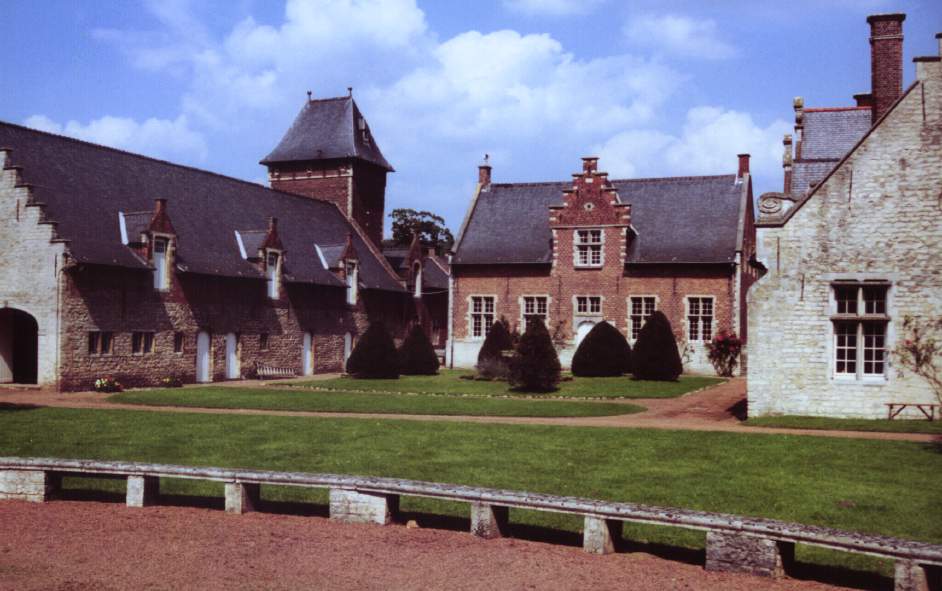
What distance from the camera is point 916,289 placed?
771 inches

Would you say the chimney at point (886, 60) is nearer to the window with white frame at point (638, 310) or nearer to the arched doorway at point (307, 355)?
the window with white frame at point (638, 310)

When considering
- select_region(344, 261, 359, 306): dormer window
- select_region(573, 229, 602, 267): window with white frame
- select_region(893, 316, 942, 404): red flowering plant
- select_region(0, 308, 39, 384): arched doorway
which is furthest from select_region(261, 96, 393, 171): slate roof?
select_region(893, 316, 942, 404): red flowering plant

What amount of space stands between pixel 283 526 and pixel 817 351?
14619 millimetres

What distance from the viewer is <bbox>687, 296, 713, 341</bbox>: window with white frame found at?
3888 cm

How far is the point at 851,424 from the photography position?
1892 cm

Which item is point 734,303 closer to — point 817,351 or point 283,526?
point 817,351

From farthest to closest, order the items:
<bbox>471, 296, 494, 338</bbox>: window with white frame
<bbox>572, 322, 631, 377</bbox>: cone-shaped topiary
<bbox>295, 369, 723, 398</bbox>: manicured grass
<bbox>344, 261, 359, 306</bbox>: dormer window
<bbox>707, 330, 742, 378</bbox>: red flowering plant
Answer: <bbox>471, 296, 494, 338</bbox>: window with white frame, <bbox>344, 261, 359, 306</bbox>: dormer window, <bbox>707, 330, 742, 378</bbox>: red flowering plant, <bbox>572, 322, 631, 377</bbox>: cone-shaped topiary, <bbox>295, 369, 723, 398</bbox>: manicured grass

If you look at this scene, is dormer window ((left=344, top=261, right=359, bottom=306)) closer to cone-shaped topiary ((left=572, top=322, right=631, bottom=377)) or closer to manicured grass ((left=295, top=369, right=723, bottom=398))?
manicured grass ((left=295, top=369, right=723, bottom=398))

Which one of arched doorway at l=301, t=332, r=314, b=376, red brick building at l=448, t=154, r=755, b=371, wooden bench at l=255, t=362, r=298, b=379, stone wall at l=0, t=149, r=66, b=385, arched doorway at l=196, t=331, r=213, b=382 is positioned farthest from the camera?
arched doorway at l=301, t=332, r=314, b=376

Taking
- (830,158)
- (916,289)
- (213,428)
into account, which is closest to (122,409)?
(213,428)

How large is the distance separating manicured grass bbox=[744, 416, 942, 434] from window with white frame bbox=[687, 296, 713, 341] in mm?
19085

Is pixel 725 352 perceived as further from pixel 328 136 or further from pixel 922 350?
pixel 328 136

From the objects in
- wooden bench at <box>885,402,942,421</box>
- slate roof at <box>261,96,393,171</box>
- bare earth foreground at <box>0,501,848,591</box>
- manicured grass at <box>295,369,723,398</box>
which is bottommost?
bare earth foreground at <box>0,501,848,591</box>

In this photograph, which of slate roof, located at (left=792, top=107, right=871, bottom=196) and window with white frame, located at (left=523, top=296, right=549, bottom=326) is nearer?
slate roof, located at (left=792, top=107, right=871, bottom=196)
